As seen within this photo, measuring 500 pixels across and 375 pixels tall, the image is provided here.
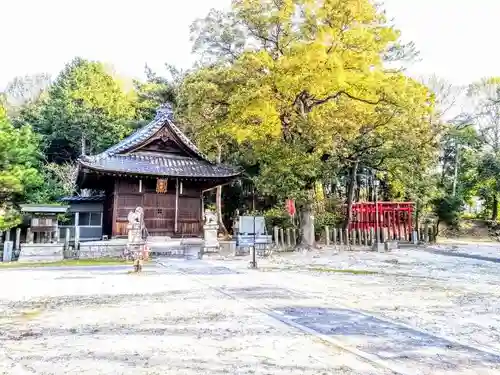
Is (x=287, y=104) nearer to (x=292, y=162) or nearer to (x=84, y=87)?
(x=292, y=162)

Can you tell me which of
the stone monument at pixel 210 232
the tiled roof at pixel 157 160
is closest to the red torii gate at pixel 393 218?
the tiled roof at pixel 157 160

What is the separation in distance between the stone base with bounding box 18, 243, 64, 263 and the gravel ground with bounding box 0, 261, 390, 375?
9.53m

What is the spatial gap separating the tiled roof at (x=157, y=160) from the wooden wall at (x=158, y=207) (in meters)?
0.79

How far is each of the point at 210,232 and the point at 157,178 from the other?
5476mm

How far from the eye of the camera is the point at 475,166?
108 ft

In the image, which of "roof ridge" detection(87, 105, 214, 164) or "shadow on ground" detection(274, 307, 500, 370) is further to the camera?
"roof ridge" detection(87, 105, 214, 164)

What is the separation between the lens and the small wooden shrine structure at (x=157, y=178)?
20734mm

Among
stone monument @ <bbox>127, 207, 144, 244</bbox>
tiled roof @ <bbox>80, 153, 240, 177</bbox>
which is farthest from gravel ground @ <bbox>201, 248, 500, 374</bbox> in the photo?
tiled roof @ <bbox>80, 153, 240, 177</bbox>

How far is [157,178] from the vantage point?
21234 millimetres

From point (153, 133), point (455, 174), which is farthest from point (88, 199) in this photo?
point (455, 174)

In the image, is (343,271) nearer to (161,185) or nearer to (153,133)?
→ (161,185)

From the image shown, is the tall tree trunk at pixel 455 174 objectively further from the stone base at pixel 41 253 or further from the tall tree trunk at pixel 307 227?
the stone base at pixel 41 253

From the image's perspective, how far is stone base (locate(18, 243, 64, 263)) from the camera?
18.1m

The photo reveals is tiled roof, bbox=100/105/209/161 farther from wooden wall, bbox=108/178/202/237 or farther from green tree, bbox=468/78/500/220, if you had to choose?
green tree, bbox=468/78/500/220
